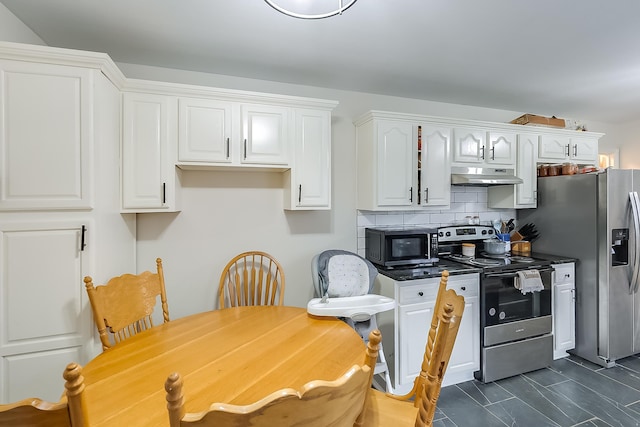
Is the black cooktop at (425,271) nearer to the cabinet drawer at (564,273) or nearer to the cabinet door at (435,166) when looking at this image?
the cabinet door at (435,166)

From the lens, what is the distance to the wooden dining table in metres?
0.97

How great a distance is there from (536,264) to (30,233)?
362cm

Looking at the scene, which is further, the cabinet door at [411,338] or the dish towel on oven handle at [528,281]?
the dish towel on oven handle at [528,281]

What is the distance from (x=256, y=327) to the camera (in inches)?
63.3

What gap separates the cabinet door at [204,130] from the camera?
6.82ft

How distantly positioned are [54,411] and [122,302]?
125 centimetres

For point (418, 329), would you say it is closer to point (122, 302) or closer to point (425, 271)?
point (425, 271)

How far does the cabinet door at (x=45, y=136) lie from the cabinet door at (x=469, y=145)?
2842 millimetres

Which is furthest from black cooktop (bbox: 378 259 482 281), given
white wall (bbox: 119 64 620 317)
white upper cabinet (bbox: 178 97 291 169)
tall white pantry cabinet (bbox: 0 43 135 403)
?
tall white pantry cabinet (bbox: 0 43 135 403)

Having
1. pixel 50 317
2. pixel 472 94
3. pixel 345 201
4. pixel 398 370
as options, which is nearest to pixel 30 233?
pixel 50 317

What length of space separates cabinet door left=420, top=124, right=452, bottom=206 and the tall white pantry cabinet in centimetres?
244

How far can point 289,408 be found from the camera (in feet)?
1.96

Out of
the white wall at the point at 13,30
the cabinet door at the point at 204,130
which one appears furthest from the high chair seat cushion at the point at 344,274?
the white wall at the point at 13,30

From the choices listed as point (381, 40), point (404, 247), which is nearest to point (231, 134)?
point (381, 40)
